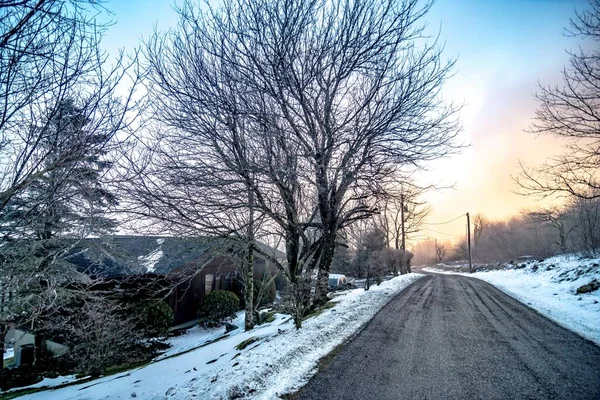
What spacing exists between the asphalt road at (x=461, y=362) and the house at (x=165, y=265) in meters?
3.76

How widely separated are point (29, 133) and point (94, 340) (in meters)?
8.69

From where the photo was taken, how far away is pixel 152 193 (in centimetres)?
592

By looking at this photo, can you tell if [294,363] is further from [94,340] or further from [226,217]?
[94,340]

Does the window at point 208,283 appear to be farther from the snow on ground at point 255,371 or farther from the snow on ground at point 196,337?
the snow on ground at point 255,371

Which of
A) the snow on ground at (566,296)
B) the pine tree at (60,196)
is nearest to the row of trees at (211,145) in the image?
the pine tree at (60,196)

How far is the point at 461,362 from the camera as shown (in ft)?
14.7

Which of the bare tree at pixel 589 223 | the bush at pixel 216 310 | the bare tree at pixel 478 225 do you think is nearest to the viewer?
the bush at pixel 216 310

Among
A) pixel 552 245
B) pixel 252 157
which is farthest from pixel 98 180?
pixel 552 245

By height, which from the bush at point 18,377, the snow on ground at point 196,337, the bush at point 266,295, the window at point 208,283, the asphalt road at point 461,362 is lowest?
the bush at point 18,377

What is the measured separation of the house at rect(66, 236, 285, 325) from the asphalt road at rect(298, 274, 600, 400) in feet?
12.3

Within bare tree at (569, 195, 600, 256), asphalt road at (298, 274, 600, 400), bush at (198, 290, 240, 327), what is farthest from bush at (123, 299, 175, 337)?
bare tree at (569, 195, 600, 256)

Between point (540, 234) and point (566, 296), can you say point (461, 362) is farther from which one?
point (540, 234)

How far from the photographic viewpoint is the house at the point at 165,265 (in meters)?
7.18

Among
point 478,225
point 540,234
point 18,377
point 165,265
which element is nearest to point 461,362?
point 165,265
